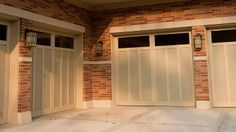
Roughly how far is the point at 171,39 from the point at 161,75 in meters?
1.16

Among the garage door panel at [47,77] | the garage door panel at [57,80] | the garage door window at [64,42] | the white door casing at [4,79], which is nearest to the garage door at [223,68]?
the garage door window at [64,42]

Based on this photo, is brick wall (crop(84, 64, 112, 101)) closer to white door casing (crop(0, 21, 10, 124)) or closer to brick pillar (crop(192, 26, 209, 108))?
brick pillar (crop(192, 26, 209, 108))

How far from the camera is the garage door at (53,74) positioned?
23.4 ft

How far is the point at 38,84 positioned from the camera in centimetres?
711

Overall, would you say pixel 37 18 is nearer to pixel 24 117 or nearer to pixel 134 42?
pixel 24 117

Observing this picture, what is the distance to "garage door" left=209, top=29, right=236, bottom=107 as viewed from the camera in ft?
25.1

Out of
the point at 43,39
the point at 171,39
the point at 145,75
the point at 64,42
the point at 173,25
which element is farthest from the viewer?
the point at 145,75

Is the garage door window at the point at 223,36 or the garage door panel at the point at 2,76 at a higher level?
the garage door window at the point at 223,36

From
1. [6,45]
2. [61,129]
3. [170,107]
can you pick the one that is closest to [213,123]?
[170,107]

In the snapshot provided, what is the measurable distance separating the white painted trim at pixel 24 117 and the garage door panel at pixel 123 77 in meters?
3.24

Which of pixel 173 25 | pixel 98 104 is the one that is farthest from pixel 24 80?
pixel 173 25

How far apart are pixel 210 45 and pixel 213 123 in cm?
301

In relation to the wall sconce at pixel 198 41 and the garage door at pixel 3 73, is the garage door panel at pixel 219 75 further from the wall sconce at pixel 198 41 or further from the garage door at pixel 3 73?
the garage door at pixel 3 73

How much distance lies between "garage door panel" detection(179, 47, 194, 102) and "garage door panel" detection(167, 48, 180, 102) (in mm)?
149
